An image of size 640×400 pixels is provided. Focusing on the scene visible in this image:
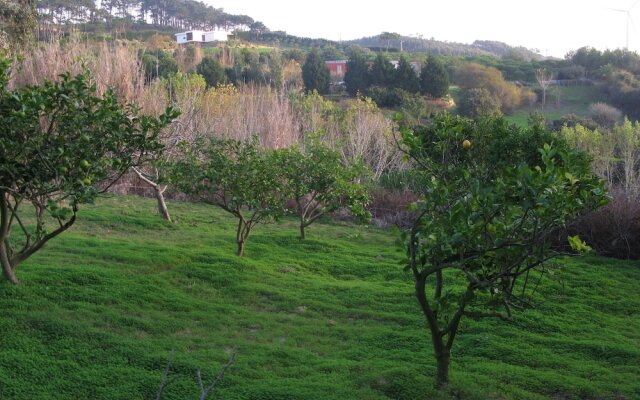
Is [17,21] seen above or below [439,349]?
above

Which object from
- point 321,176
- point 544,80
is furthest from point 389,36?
point 321,176

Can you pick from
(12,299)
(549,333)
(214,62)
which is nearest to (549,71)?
(214,62)

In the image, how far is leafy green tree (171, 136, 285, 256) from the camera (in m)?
10.8

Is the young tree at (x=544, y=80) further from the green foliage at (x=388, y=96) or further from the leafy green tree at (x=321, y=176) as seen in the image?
the leafy green tree at (x=321, y=176)

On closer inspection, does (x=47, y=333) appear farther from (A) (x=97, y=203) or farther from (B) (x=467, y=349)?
(A) (x=97, y=203)

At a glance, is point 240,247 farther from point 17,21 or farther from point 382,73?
point 382,73

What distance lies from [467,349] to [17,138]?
207 inches

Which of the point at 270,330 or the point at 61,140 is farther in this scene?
the point at 270,330

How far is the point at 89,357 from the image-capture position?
652 cm

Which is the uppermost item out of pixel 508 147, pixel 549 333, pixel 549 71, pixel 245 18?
pixel 245 18

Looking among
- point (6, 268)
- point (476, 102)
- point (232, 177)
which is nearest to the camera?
point (6, 268)

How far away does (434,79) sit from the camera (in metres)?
42.5

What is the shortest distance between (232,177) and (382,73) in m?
33.7

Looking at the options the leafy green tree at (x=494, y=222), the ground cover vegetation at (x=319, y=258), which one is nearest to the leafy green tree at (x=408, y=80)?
the ground cover vegetation at (x=319, y=258)
